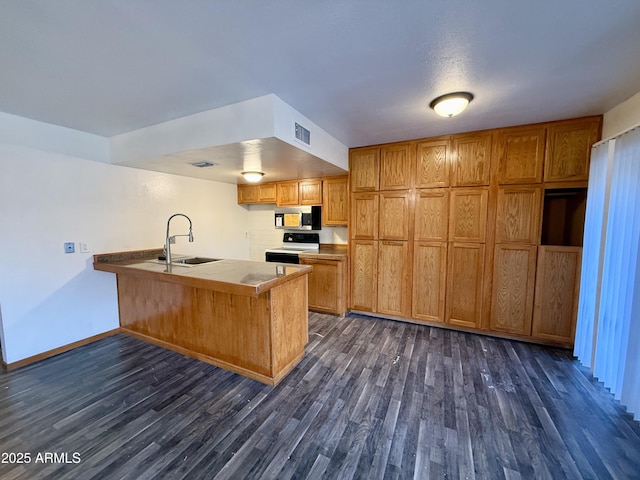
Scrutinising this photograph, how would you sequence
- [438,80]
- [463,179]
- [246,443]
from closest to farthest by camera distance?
[246,443] → [438,80] → [463,179]

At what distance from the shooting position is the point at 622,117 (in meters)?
2.30

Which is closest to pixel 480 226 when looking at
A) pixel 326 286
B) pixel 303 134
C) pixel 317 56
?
pixel 326 286

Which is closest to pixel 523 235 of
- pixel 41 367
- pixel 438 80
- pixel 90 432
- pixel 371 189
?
pixel 371 189

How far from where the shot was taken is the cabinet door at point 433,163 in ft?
10.5

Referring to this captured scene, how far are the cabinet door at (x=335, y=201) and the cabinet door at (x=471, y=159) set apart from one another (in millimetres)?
1501

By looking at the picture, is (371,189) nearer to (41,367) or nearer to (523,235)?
(523,235)

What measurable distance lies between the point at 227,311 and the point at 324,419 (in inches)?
49.7

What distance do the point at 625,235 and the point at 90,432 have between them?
4.22m

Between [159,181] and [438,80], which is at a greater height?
[438,80]

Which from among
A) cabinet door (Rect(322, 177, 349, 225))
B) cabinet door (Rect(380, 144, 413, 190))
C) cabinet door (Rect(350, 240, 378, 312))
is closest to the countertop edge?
cabinet door (Rect(350, 240, 378, 312))

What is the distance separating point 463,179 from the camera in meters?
3.13

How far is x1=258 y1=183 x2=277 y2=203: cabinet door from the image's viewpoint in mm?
4688

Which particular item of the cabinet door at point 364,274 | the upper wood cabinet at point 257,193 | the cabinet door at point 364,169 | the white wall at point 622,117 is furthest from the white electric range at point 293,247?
the white wall at point 622,117

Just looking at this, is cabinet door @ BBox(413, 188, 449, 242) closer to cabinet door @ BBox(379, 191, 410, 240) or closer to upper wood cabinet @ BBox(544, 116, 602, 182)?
cabinet door @ BBox(379, 191, 410, 240)
